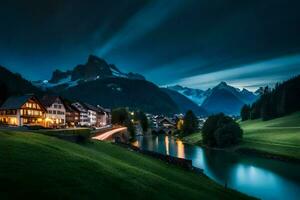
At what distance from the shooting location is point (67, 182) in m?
23.8

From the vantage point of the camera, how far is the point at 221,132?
147750mm

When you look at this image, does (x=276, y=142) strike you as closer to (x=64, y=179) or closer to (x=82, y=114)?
(x=82, y=114)

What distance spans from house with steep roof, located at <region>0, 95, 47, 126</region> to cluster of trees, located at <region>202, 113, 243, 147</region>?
8008 cm

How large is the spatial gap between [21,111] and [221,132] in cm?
8730

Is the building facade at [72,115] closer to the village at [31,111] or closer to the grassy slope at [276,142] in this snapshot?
the village at [31,111]

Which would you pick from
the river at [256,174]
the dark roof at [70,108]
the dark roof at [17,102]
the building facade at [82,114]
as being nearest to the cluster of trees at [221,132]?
the river at [256,174]

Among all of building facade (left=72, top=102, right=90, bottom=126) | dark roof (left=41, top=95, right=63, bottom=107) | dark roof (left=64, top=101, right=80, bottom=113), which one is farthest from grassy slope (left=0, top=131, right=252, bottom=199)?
building facade (left=72, top=102, right=90, bottom=126)

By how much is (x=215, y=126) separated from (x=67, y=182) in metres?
142

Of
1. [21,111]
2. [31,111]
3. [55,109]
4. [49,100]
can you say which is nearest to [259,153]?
[31,111]

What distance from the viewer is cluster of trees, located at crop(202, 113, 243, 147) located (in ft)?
478

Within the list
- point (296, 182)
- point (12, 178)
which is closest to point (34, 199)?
point (12, 178)

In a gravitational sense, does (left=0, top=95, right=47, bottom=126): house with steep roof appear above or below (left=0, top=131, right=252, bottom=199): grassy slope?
above

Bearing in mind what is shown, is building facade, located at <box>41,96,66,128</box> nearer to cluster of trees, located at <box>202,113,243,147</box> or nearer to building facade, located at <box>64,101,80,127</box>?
building facade, located at <box>64,101,80,127</box>

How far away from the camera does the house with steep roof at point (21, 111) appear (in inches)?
4286
